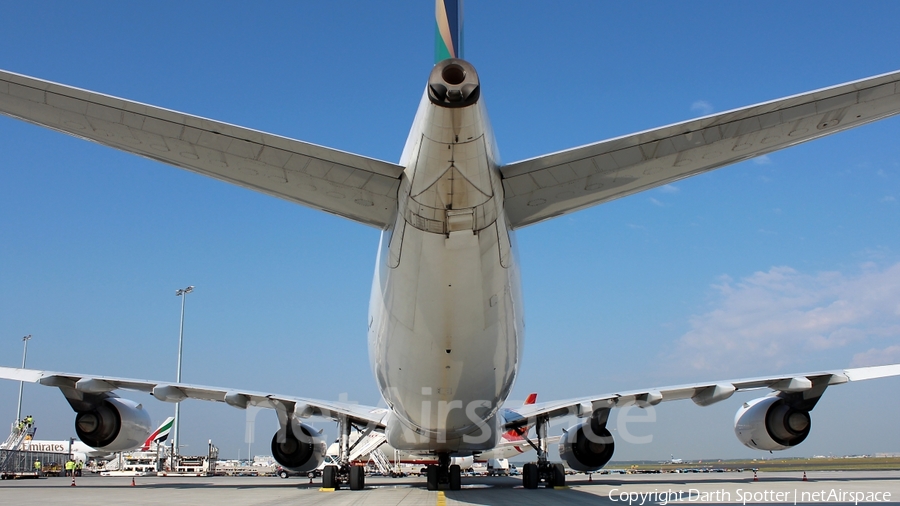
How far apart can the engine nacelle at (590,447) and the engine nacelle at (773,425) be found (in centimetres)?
361

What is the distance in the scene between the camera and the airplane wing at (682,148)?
5840 millimetres

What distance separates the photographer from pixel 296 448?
17125mm

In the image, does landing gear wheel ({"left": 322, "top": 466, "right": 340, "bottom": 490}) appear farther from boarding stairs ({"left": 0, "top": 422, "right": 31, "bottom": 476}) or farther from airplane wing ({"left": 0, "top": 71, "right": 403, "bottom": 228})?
boarding stairs ({"left": 0, "top": 422, "right": 31, "bottom": 476})

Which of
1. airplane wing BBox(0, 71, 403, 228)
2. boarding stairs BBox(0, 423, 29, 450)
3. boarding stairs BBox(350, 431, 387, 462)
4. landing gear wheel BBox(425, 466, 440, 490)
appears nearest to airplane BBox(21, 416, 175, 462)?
boarding stairs BBox(0, 423, 29, 450)

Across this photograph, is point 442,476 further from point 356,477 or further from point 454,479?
point 356,477

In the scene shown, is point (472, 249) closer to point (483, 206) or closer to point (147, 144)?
point (483, 206)

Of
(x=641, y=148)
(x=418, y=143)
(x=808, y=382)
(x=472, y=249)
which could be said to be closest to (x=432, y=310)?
(x=472, y=249)

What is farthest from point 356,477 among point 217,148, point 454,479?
point 217,148

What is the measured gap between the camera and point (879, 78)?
18.0 ft

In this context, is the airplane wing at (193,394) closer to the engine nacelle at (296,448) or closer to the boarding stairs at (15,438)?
the engine nacelle at (296,448)

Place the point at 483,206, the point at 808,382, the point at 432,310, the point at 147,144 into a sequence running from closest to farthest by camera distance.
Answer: the point at 147,144, the point at 483,206, the point at 432,310, the point at 808,382

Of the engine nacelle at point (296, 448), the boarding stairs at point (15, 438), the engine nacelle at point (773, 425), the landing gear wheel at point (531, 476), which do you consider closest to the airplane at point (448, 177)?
the landing gear wheel at point (531, 476)

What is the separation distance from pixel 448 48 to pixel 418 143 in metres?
1.06

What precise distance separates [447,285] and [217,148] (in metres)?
3.31
